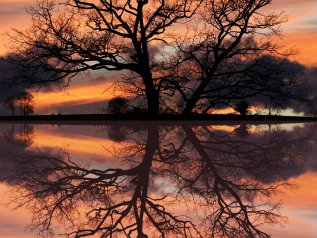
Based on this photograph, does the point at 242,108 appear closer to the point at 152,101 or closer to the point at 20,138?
the point at 152,101

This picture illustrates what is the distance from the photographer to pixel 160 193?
6117 mm

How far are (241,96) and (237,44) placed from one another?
275cm

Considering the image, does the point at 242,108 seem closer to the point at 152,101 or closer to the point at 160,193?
the point at 152,101

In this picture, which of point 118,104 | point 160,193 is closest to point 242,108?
point 118,104

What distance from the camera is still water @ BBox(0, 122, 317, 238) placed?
15.4 feet

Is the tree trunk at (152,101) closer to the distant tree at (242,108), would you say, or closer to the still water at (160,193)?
the distant tree at (242,108)

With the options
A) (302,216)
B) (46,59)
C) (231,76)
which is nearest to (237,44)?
(231,76)

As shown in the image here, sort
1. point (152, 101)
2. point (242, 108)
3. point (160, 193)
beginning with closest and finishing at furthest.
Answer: point (160, 193), point (152, 101), point (242, 108)

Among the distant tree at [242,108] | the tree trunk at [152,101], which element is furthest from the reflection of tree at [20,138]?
the distant tree at [242,108]

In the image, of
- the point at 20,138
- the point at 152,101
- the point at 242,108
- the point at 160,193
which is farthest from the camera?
the point at 242,108

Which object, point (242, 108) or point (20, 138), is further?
point (242, 108)

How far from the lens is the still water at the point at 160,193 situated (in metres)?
4.71

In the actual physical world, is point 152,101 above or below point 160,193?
above

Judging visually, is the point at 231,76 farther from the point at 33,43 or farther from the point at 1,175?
the point at 1,175
